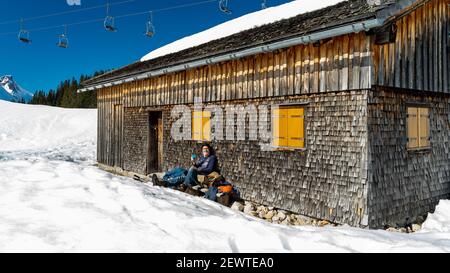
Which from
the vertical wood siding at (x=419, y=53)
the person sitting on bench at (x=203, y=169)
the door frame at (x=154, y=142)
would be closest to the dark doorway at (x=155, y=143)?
the door frame at (x=154, y=142)

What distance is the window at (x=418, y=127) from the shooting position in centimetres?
730

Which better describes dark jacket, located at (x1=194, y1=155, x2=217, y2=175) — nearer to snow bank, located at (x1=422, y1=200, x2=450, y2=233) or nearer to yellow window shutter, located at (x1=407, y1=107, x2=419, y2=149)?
yellow window shutter, located at (x1=407, y1=107, x2=419, y2=149)

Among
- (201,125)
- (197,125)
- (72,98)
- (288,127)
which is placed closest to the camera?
(288,127)

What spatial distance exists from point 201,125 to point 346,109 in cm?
474

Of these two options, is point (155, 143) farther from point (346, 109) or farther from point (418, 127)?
point (418, 127)

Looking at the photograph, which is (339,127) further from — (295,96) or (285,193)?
(285,193)

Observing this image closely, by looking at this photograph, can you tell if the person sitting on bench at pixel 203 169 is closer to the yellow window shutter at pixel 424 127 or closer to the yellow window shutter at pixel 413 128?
the yellow window shutter at pixel 413 128

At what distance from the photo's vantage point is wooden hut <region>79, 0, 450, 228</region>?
6.35m

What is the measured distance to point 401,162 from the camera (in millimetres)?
6980

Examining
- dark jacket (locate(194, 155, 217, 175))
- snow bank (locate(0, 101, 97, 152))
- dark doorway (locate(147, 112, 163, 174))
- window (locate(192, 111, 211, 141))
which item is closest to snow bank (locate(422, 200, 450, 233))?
dark jacket (locate(194, 155, 217, 175))

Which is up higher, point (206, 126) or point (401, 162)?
point (206, 126)

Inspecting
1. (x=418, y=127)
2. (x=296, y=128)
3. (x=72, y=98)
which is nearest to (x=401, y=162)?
(x=418, y=127)
